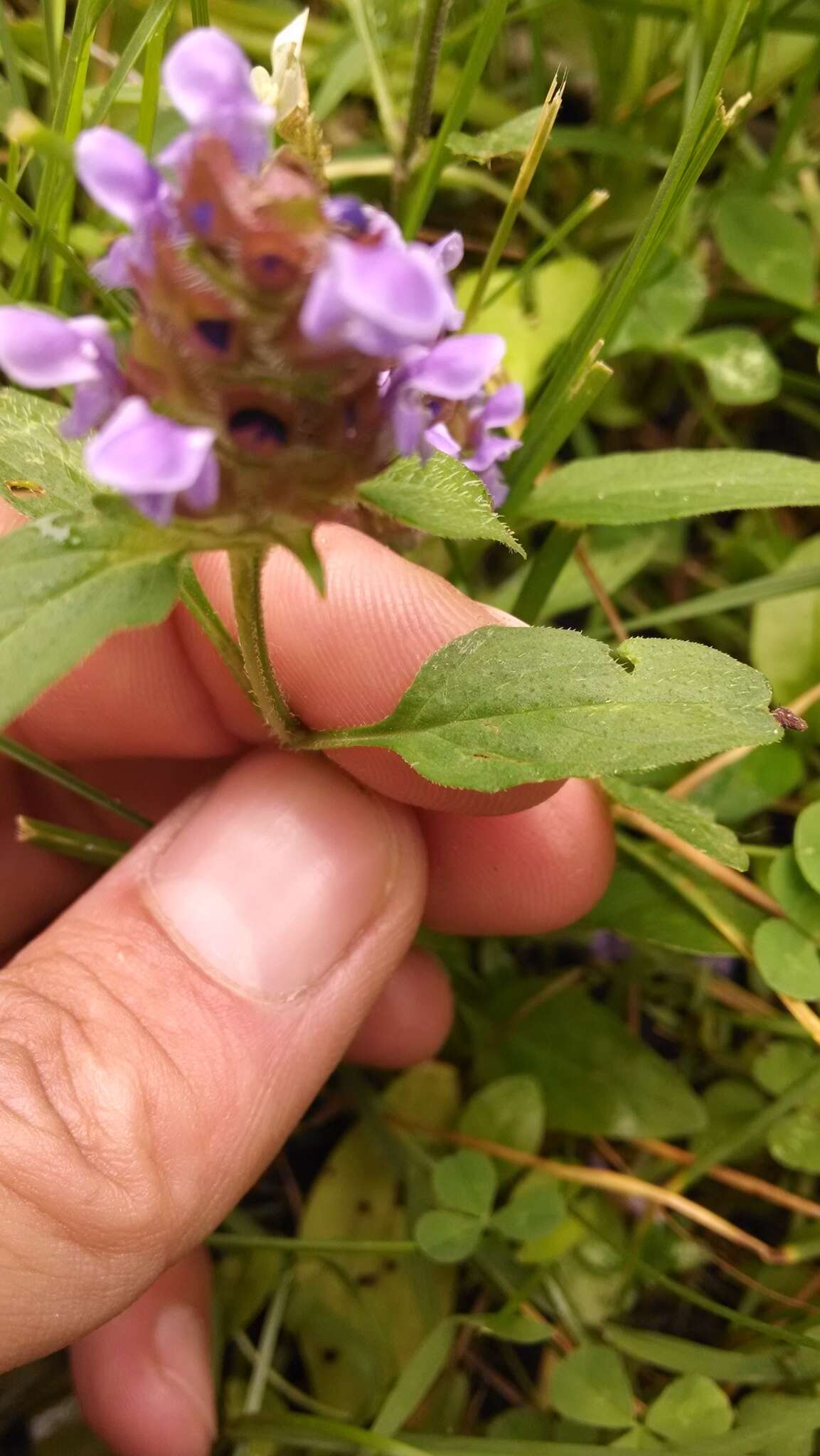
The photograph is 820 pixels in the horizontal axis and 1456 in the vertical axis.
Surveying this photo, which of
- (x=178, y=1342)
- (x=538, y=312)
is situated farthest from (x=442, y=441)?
(x=178, y=1342)

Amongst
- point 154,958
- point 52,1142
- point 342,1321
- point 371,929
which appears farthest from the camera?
point 342,1321

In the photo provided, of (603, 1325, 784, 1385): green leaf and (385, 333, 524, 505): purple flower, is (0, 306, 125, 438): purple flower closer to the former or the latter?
(385, 333, 524, 505): purple flower

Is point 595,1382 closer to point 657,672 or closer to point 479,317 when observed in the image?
point 657,672

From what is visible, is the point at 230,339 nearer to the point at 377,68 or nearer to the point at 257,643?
Answer: the point at 257,643

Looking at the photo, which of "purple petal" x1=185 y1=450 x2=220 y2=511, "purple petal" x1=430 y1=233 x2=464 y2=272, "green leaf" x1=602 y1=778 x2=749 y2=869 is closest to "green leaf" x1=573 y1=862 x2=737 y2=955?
"green leaf" x1=602 y1=778 x2=749 y2=869

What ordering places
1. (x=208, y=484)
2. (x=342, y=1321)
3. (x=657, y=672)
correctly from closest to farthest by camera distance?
(x=208, y=484) → (x=657, y=672) → (x=342, y=1321)

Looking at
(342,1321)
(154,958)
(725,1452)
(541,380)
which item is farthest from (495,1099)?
(541,380)
